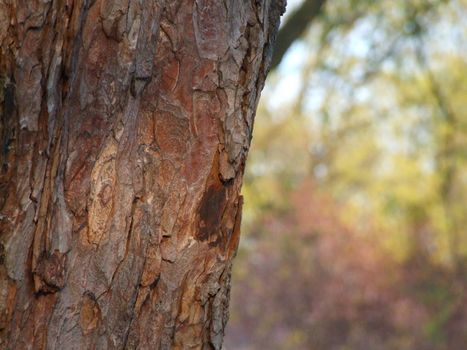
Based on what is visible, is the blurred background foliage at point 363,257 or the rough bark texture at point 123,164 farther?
the blurred background foliage at point 363,257

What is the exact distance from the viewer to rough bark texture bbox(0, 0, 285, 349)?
6.73 ft

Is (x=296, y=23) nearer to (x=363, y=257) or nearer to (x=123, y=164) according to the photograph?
(x=123, y=164)

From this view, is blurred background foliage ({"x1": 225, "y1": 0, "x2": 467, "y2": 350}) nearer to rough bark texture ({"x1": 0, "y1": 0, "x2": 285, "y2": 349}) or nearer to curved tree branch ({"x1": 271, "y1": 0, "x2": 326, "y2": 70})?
curved tree branch ({"x1": 271, "y1": 0, "x2": 326, "y2": 70})

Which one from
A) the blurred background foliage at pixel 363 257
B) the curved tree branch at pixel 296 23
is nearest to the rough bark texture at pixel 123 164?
the curved tree branch at pixel 296 23

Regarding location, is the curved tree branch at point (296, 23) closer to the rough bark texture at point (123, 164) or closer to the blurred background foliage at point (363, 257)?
the rough bark texture at point (123, 164)

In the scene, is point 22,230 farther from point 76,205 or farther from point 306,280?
point 306,280

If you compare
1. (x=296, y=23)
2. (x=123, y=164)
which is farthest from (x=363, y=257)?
(x=123, y=164)

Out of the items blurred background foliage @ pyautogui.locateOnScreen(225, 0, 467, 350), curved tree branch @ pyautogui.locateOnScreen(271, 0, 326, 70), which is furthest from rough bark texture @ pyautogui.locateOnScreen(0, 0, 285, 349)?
blurred background foliage @ pyautogui.locateOnScreen(225, 0, 467, 350)

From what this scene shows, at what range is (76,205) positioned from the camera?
2133 millimetres

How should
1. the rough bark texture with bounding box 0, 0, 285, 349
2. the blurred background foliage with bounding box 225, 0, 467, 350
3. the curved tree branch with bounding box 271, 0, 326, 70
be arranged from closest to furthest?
the rough bark texture with bounding box 0, 0, 285, 349
the curved tree branch with bounding box 271, 0, 326, 70
the blurred background foliage with bounding box 225, 0, 467, 350

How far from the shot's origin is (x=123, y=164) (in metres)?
2.18

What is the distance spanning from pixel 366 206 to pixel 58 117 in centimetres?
1942

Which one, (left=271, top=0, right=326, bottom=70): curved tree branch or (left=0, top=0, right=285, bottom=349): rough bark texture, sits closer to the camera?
(left=0, top=0, right=285, bottom=349): rough bark texture

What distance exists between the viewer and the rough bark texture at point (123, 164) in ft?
6.73
